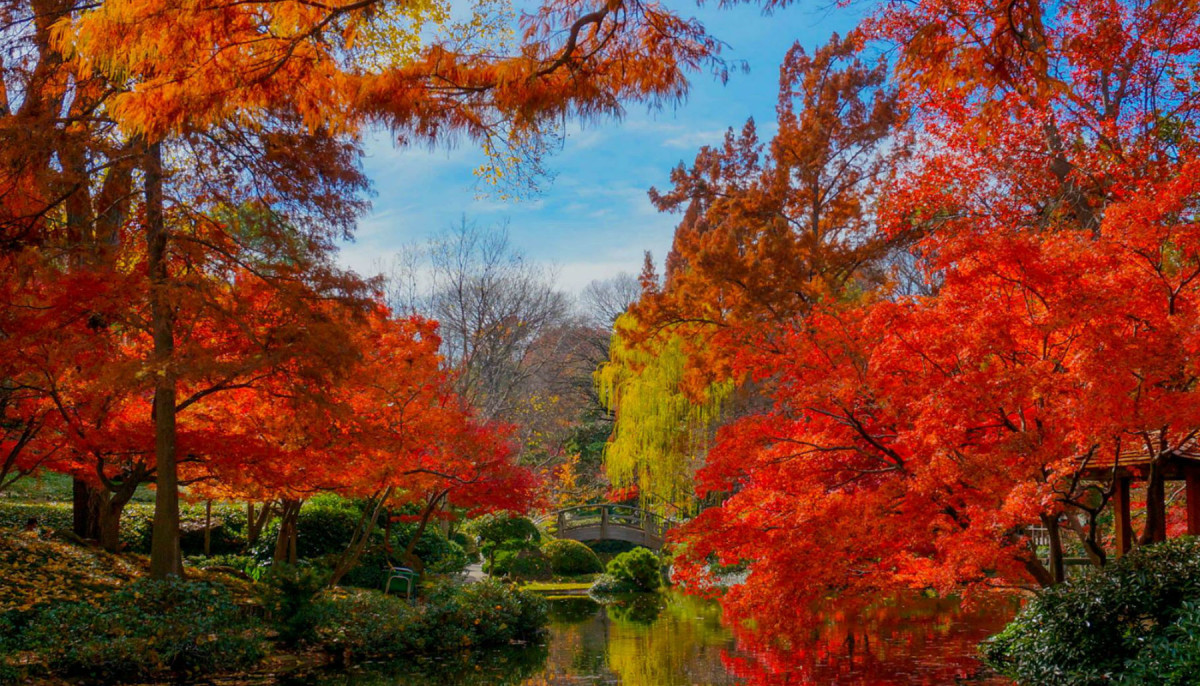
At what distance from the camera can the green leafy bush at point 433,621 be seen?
1025 cm

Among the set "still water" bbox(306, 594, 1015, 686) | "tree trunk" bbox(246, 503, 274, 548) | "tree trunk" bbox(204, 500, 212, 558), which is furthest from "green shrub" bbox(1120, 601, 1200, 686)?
"tree trunk" bbox(204, 500, 212, 558)

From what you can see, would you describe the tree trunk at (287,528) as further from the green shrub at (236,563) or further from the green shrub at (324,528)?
the green shrub at (324,528)

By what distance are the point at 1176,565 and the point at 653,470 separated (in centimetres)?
1377

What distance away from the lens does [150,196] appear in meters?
9.20

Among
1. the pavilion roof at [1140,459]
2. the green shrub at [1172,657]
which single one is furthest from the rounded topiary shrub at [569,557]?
the green shrub at [1172,657]

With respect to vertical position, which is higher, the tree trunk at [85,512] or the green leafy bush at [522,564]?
the tree trunk at [85,512]

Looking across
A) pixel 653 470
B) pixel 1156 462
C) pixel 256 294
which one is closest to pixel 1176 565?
pixel 1156 462

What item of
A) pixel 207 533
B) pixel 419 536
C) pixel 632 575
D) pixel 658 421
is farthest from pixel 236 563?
pixel 658 421

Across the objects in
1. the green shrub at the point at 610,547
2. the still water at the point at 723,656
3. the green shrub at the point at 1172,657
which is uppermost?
the green shrub at the point at 1172,657

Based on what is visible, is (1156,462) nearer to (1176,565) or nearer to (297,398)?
(1176,565)

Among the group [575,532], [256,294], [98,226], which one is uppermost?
[98,226]

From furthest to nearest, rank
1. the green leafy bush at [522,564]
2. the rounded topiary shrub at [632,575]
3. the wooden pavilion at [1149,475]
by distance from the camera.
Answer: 1. the green leafy bush at [522,564]
2. the rounded topiary shrub at [632,575]
3. the wooden pavilion at [1149,475]

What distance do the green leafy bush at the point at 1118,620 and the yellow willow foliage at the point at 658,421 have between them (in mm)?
11704

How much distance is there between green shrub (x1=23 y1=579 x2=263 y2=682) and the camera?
311 inches
